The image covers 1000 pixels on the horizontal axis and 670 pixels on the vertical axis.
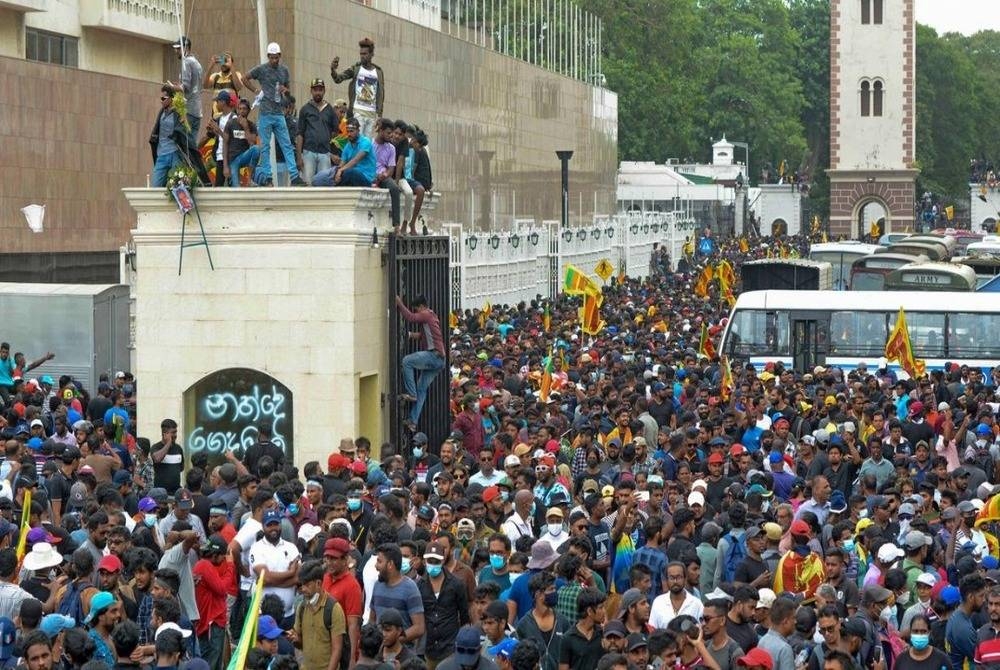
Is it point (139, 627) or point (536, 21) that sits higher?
point (536, 21)

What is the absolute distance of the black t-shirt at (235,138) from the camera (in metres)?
19.7

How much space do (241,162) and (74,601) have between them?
8860 mm

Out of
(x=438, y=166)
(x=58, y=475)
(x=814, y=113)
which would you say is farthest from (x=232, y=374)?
(x=814, y=113)

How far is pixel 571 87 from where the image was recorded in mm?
68688

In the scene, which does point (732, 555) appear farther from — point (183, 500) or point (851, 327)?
point (851, 327)

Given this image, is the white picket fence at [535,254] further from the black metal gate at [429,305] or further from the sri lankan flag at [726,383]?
the black metal gate at [429,305]

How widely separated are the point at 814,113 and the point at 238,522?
109535 millimetres

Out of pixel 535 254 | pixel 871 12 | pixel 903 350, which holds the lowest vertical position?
pixel 903 350

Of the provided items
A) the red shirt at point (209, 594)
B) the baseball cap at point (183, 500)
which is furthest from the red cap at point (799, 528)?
the baseball cap at point (183, 500)

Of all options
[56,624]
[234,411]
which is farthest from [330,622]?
[234,411]

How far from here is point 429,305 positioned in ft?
69.9

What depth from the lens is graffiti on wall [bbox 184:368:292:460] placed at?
1922 centimetres

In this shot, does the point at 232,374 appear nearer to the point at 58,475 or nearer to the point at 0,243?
the point at 58,475

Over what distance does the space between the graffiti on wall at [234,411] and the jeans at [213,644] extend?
657 centimetres
